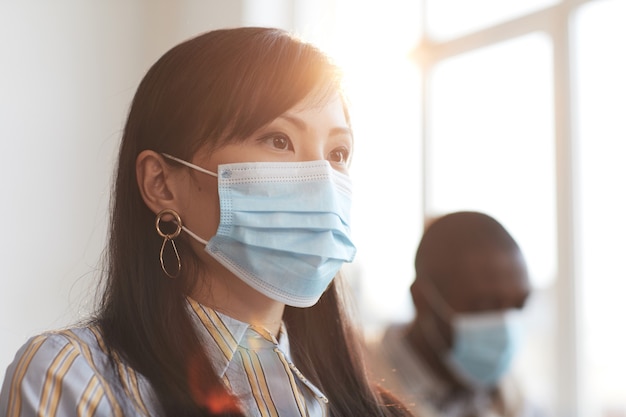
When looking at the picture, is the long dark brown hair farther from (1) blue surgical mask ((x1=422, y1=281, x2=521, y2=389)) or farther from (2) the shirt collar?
(1) blue surgical mask ((x1=422, y1=281, x2=521, y2=389))

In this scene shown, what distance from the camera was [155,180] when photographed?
1.35m

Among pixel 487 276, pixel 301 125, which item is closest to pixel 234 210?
pixel 301 125

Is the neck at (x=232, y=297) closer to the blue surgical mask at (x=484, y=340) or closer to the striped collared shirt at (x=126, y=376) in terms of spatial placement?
the striped collared shirt at (x=126, y=376)

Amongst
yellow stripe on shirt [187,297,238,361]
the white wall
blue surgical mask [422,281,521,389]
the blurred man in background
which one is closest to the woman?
yellow stripe on shirt [187,297,238,361]

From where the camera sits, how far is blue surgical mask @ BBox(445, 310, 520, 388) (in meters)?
2.55

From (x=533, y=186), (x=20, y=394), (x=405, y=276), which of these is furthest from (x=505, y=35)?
(x=20, y=394)

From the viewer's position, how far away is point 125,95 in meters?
2.98

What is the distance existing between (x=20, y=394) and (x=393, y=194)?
2940 millimetres

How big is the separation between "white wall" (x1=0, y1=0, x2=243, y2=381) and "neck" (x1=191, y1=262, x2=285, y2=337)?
1379 millimetres

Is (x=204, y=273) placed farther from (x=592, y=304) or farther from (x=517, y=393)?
(x=592, y=304)

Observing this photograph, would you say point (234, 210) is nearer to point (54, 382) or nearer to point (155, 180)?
point (155, 180)

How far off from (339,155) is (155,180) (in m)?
0.30

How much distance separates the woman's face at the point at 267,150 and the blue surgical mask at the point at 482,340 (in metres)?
1.29

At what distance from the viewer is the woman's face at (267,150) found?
52.1 inches
